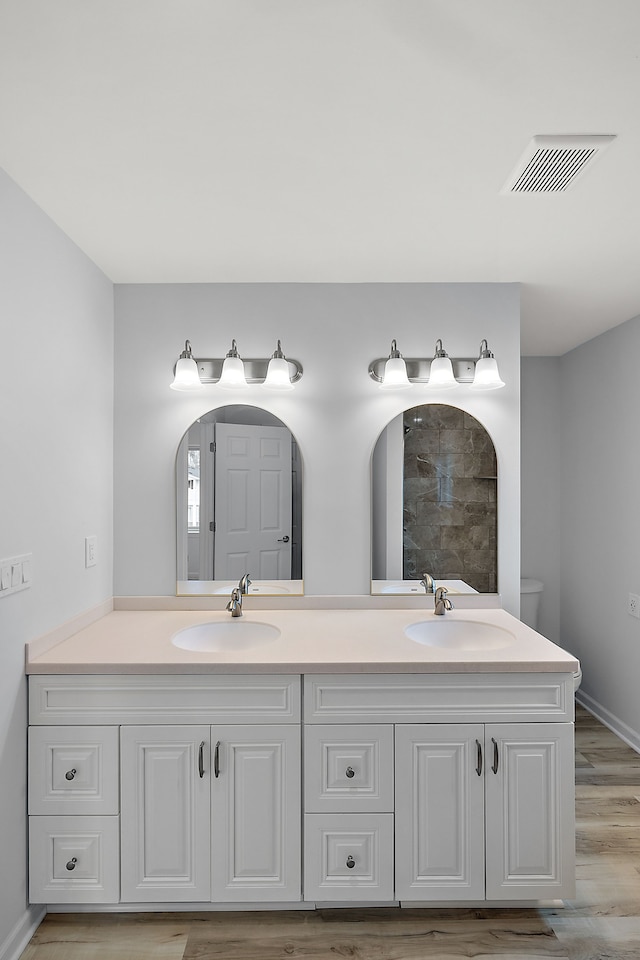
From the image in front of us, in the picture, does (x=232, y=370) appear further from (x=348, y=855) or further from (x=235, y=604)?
(x=348, y=855)

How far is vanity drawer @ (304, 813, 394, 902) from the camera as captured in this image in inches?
77.9

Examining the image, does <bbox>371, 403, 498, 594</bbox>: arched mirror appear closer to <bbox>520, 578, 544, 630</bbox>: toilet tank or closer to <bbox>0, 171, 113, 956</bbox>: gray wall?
<bbox>0, 171, 113, 956</bbox>: gray wall

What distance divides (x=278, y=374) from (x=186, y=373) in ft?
1.25

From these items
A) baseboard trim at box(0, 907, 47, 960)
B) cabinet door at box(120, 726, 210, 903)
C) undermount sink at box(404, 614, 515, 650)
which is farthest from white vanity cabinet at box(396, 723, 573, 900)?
baseboard trim at box(0, 907, 47, 960)

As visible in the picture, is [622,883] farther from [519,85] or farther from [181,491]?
[519,85]

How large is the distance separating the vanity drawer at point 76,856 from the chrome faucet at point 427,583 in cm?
145

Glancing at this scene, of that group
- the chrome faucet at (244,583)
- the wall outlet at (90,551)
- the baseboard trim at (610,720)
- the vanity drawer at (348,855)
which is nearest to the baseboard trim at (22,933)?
the vanity drawer at (348,855)

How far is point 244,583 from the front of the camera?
263 centimetres

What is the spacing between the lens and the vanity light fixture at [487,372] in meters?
2.58

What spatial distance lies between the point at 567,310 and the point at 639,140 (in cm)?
159

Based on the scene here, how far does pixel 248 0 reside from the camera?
3.76 feet

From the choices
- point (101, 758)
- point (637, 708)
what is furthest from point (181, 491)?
point (637, 708)

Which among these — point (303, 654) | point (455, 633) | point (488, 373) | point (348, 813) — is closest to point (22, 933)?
point (348, 813)

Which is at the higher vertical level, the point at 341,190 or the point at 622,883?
the point at 341,190
